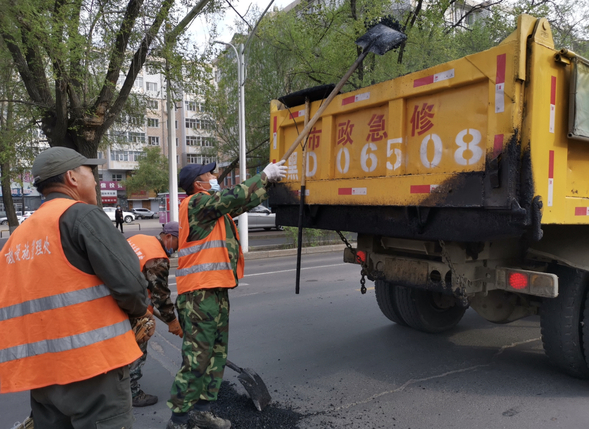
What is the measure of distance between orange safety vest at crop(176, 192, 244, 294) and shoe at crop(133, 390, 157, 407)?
40.7 inches

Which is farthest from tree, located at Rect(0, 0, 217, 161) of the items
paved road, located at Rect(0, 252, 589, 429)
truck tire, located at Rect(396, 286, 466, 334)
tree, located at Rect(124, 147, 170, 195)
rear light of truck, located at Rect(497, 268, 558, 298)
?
tree, located at Rect(124, 147, 170, 195)

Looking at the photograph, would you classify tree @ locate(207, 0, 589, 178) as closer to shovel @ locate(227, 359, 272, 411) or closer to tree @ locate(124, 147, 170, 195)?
shovel @ locate(227, 359, 272, 411)

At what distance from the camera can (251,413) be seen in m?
3.25

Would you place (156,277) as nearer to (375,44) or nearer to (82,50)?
(375,44)

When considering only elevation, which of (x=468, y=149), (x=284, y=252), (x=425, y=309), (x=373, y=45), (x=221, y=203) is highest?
(x=373, y=45)

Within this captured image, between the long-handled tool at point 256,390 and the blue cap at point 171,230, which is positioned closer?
the long-handled tool at point 256,390

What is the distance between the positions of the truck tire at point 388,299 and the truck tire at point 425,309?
0.07 meters

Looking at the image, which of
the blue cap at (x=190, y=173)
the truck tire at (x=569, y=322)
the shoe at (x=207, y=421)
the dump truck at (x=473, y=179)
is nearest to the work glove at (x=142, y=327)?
the shoe at (x=207, y=421)

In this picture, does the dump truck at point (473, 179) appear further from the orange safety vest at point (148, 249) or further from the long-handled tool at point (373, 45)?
the orange safety vest at point (148, 249)

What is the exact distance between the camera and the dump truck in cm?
266

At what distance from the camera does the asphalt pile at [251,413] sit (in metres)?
3.09

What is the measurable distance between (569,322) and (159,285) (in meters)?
3.09

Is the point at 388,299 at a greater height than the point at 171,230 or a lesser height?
lesser

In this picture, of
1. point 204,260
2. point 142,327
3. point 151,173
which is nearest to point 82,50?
point 204,260
